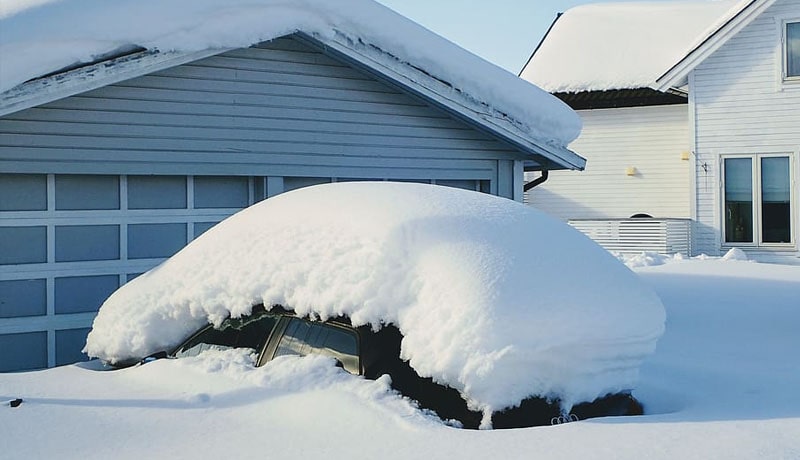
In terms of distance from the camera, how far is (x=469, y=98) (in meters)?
10.1

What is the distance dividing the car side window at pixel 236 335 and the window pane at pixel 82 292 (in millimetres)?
3343

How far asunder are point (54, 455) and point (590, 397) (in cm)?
244

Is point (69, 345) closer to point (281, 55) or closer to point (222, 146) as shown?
point (222, 146)

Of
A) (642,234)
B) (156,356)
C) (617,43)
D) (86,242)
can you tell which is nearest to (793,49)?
(642,234)

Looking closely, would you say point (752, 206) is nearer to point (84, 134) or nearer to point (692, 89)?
point (692, 89)

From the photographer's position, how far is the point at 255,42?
869 cm

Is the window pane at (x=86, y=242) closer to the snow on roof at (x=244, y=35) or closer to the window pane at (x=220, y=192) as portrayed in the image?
the window pane at (x=220, y=192)

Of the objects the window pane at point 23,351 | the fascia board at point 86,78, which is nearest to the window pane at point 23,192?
the fascia board at point 86,78

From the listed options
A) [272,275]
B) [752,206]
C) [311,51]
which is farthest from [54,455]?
[752,206]

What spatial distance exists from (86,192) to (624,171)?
15.5 meters

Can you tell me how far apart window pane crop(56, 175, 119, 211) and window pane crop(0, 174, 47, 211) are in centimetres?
14

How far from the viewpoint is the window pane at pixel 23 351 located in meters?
7.86

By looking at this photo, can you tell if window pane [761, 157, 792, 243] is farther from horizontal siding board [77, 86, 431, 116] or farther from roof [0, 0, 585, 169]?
horizontal siding board [77, 86, 431, 116]

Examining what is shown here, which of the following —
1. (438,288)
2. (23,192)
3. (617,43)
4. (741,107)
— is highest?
(617,43)
